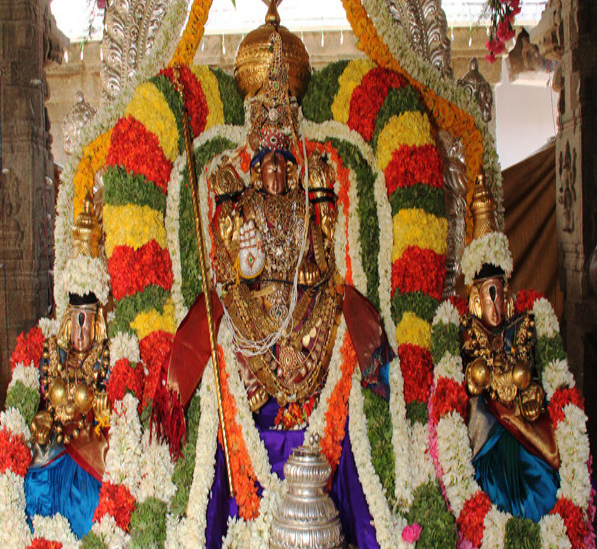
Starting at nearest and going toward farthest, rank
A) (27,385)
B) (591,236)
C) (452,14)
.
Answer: (27,385) → (591,236) → (452,14)

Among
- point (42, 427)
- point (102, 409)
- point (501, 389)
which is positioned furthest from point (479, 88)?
point (42, 427)

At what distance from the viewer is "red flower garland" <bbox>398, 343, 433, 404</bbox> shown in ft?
11.0

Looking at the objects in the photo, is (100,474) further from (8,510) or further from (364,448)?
(364,448)

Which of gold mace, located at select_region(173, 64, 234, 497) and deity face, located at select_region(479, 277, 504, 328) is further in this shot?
deity face, located at select_region(479, 277, 504, 328)

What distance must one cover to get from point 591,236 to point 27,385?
11.7ft

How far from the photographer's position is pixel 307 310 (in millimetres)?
3625

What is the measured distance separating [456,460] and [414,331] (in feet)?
2.21

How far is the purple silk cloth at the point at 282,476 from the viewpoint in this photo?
10.4 feet

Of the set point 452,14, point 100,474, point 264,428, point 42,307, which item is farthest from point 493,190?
point 452,14

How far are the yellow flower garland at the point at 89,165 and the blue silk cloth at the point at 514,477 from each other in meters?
2.49

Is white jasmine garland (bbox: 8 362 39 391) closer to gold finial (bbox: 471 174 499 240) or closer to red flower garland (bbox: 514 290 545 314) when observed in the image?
gold finial (bbox: 471 174 499 240)

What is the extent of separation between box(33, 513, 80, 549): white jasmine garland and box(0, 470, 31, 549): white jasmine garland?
0.16ft

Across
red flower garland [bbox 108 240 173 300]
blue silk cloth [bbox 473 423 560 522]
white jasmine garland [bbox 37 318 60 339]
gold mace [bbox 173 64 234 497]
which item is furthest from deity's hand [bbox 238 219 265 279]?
blue silk cloth [bbox 473 423 560 522]

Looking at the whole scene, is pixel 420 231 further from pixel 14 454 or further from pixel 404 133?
pixel 14 454
